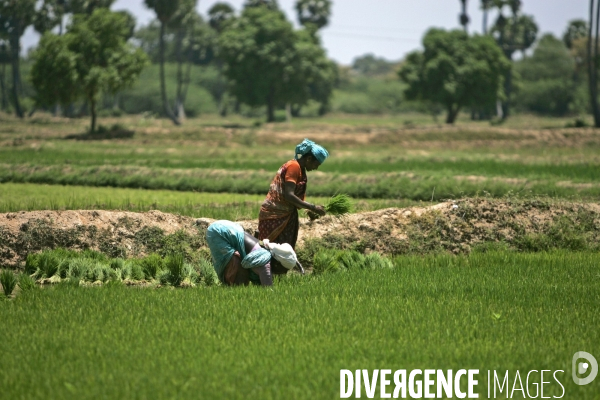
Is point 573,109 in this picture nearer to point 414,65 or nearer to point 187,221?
point 414,65

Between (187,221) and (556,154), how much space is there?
2553 cm

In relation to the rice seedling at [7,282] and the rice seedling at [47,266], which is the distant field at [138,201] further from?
the rice seedling at [7,282]

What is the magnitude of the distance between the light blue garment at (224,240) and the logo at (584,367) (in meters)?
3.68

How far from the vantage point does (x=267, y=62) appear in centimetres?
5591

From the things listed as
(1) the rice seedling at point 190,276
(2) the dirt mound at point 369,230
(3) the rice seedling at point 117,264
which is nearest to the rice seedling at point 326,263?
(2) the dirt mound at point 369,230

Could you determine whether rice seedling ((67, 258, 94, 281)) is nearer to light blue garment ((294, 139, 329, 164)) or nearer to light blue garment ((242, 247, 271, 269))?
light blue garment ((242, 247, 271, 269))

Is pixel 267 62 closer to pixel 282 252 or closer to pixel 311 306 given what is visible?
pixel 282 252

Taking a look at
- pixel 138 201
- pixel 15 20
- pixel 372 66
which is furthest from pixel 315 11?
pixel 372 66

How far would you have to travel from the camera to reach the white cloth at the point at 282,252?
29.6 ft

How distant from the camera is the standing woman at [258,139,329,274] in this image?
9047mm

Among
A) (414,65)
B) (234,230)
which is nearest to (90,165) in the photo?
(234,230)

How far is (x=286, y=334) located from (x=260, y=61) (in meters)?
50.3

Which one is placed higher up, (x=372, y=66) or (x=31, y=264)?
(x=372, y=66)

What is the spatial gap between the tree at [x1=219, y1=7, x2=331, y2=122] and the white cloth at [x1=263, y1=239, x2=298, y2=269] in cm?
4724
